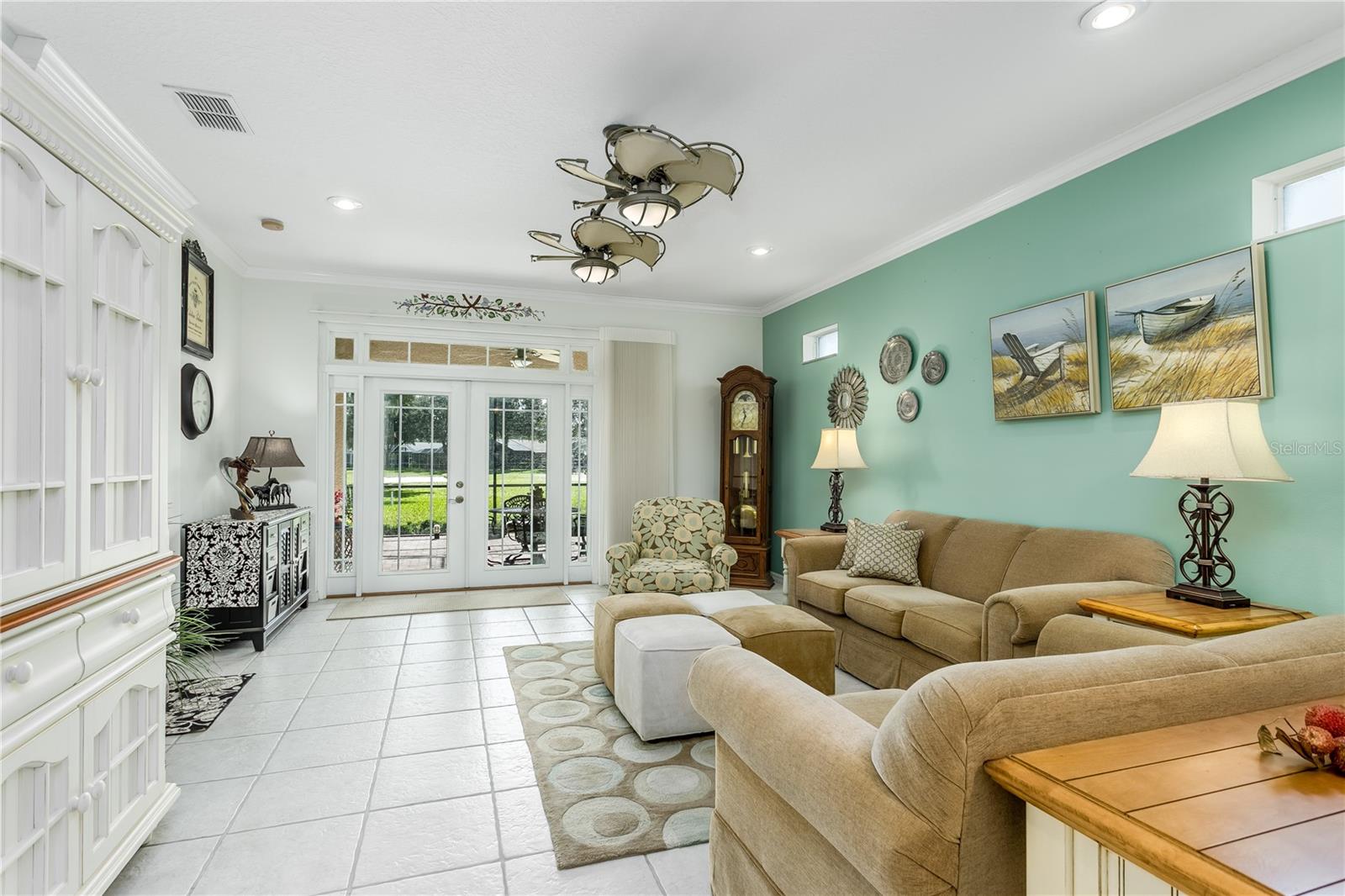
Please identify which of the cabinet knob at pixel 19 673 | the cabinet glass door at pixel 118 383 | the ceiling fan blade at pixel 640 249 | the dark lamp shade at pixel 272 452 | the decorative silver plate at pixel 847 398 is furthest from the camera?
the decorative silver plate at pixel 847 398

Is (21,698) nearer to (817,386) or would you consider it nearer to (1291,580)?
(1291,580)

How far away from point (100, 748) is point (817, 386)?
200 inches

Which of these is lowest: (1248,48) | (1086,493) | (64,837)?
(64,837)

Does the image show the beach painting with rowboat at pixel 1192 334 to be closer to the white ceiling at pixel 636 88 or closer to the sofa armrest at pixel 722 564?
the white ceiling at pixel 636 88

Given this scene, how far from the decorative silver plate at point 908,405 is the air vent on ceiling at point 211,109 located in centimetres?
407

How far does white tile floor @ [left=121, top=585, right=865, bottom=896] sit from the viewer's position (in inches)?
76.0

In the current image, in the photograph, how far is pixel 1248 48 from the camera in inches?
95.5

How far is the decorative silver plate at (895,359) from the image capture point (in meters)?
4.60

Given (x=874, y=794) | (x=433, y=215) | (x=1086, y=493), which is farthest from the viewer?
(x=433, y=215)

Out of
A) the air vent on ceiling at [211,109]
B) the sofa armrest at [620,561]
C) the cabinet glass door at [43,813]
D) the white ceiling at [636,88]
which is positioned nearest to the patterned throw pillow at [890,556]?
the sofa armrest at [620,561]

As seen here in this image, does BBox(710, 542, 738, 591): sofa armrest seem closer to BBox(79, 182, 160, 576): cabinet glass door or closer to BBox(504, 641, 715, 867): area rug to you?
BBox(504, 641, 715, 867): area rug

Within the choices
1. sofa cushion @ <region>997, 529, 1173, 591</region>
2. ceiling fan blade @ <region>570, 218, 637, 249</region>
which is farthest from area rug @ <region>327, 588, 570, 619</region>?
sofa cushion @ <region>997, 529, 1173, 591</region>

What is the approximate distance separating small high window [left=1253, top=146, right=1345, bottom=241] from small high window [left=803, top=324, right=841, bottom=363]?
2.99 m

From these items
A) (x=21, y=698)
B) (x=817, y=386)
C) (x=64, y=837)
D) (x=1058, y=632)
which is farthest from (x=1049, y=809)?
(x=817, y=386)
